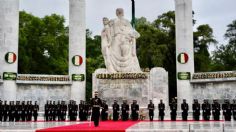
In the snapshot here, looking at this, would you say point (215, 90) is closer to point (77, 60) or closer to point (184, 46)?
point (184, 46)

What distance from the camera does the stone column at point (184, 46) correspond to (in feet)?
111

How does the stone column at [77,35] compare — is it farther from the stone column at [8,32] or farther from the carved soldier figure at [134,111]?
the carved soldier figure at [134,111]

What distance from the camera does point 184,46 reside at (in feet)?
113

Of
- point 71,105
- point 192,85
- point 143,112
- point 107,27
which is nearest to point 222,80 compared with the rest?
point 192,85

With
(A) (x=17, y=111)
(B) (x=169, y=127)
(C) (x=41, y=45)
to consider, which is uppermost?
(C) (x=41, y=45)

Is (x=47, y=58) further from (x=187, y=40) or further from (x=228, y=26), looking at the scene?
(x=228, y=26)

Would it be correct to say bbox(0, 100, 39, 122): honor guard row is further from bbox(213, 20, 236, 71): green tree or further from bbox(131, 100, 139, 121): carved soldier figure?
bbox(213, 20, 236, 71): green tree

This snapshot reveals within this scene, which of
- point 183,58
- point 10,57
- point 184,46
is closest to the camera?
point 10,57

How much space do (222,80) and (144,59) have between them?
60.6 feet

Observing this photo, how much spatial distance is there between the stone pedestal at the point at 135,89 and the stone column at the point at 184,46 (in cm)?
216

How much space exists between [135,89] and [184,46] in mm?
6369

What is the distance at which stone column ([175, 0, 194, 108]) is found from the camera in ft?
111

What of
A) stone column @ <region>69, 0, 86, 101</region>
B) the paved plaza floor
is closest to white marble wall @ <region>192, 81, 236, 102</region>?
stone column @ <region>69, 0, 86, 101</region>

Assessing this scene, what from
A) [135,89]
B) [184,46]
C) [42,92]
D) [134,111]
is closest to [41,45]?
[42,92]
